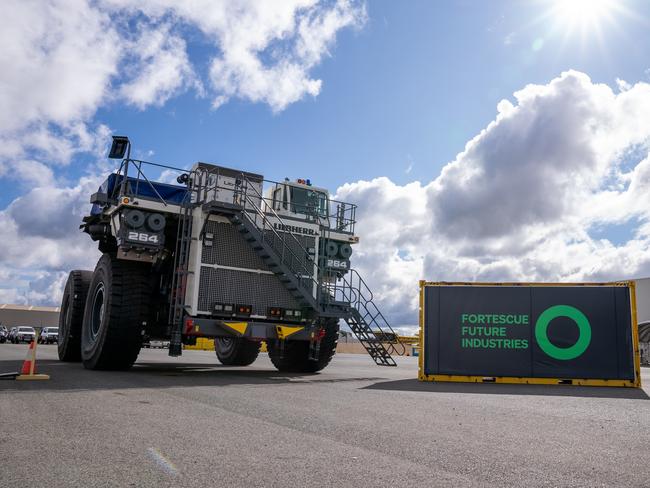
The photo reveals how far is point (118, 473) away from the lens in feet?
13.6

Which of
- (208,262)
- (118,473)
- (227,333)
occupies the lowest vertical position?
(118,473)

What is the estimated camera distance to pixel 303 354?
16.4 metres

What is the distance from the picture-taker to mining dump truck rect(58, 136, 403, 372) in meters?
12.8

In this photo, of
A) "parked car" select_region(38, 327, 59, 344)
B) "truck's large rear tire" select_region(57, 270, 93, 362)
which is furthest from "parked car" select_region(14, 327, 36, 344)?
"truck's large rear tire" select_region(57, 270, 93, 362)

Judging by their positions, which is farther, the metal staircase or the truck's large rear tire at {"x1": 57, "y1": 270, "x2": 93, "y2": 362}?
the truck's large rear tire at {"x1": 57, "y1": 270, "x2": 93, "y2": 362}

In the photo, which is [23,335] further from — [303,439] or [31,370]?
[303,439]

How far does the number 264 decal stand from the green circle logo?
9.54m

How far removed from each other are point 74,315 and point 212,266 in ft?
17.7

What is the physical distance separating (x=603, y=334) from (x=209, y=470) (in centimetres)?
1290

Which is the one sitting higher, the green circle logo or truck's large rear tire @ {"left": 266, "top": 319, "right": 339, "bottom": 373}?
the green circle logo

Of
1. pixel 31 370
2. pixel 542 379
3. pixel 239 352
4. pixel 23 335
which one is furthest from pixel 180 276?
pixel 23 335

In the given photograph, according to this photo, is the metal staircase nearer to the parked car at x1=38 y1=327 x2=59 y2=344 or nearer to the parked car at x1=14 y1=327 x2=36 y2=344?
the parked car at x1=38 y1=327 x2=59 y2=344

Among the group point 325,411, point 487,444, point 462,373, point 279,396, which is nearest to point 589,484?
point 487,444

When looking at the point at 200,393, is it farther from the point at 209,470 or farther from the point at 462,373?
the point at 462,373
